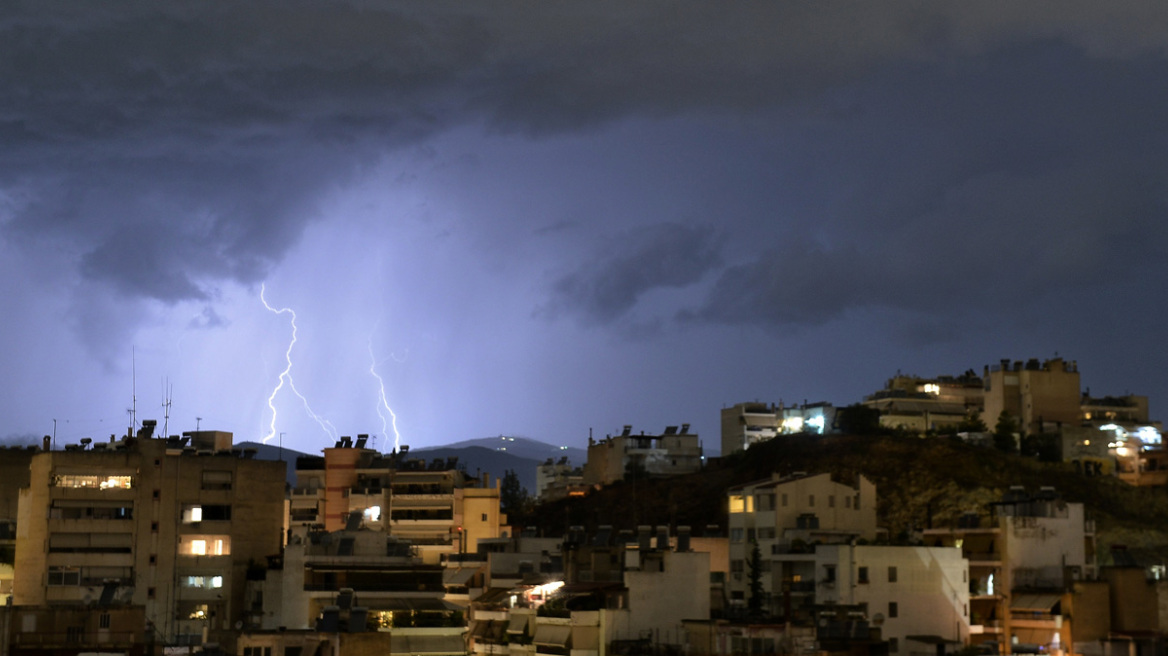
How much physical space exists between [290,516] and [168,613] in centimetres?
2498

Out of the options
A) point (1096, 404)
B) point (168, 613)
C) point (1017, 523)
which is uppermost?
point (1096, 404)

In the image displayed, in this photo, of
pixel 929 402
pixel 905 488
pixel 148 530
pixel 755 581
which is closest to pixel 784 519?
pixel 755 581

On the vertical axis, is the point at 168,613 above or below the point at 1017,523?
below

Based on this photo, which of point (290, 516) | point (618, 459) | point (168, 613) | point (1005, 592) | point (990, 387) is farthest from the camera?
point (618, 459)

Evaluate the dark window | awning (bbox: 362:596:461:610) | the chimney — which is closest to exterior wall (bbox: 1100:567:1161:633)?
the chimney

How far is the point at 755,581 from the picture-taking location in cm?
6025

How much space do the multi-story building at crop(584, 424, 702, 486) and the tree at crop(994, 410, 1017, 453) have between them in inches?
1198

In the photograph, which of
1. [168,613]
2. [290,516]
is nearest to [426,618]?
[168,613]

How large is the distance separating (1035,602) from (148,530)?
136ft

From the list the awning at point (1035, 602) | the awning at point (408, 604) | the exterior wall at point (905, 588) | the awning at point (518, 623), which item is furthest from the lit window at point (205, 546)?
the awning at point (1035, 602)

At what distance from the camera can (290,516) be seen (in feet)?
307

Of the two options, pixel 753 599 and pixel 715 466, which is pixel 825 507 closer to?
pixel 753 599

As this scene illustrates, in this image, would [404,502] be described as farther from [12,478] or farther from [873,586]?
[873,586]

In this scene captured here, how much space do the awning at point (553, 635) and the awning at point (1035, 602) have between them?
19.3 meters
